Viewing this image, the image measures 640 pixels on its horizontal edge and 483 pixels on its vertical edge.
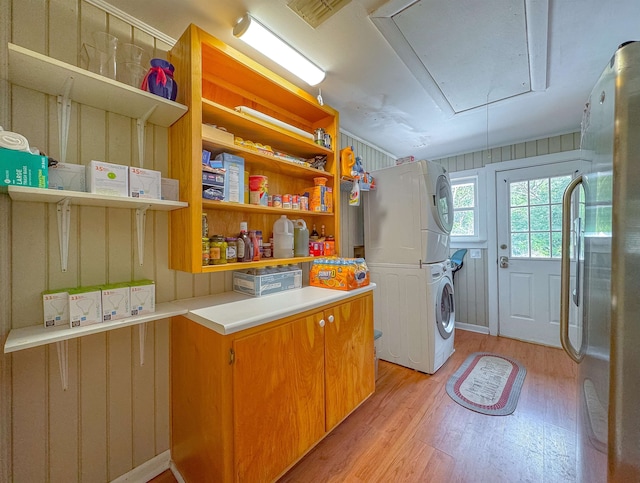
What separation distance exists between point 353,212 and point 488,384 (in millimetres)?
1983

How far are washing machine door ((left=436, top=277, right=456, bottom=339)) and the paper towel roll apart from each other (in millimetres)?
2718

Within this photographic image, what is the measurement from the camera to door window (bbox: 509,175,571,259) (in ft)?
9.35

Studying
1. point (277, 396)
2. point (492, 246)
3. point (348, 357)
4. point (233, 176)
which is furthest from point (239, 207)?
point (492, 246)

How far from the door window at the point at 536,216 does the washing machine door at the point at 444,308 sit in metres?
1.21

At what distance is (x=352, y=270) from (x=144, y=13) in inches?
70.3

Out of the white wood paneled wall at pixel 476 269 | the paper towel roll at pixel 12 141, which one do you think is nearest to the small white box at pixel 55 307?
the paper towel roll at pixel 12 141

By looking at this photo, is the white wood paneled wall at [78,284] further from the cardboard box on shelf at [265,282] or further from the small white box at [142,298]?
the cardboard box on shelf at [265,282]

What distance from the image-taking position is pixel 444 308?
252 cm

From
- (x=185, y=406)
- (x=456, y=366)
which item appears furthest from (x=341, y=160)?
(x=456, y=366)

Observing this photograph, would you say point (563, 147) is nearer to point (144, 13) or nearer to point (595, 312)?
point (595, 312)

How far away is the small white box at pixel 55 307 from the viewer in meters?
1.01

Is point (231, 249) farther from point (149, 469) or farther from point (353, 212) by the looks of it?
point (353, 212)

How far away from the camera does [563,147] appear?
282 cm

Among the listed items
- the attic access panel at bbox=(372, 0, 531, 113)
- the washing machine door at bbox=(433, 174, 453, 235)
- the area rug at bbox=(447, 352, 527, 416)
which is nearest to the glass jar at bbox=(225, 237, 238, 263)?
the attic access panel at bbox=(372, 0, 531, 113)
